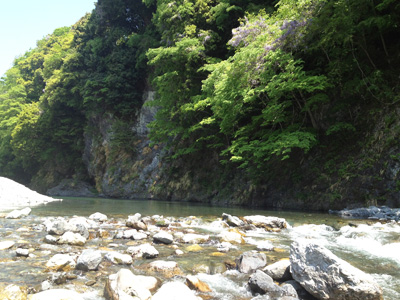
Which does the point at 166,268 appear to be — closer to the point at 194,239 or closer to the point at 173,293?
the point at 173,293

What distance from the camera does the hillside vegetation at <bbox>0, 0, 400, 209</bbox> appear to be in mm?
10594

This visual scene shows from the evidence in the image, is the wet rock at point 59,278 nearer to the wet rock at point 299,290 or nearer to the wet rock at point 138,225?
the wet rock at point 299,290

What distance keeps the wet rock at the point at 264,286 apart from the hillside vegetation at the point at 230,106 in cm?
779

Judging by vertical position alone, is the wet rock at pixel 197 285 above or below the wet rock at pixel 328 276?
below

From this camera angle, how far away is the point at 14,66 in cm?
5303

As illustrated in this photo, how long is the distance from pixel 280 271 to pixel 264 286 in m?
0.49

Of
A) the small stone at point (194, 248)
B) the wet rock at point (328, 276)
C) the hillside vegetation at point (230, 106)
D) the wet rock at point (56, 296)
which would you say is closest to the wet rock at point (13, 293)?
the wet rock at point (56, 296)

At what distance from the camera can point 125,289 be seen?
9.69ft

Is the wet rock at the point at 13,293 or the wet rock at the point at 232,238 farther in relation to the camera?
the wet rock at the point at 232,238

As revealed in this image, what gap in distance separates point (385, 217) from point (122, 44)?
30166 mm

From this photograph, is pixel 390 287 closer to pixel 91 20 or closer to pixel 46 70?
pixel 91 20

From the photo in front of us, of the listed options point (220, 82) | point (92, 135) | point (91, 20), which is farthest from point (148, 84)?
point (220, 82)

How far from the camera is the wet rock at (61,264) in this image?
12.5ft

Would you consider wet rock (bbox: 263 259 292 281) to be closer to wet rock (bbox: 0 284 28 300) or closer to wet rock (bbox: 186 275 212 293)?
wet rock (bbox: 186 275 212 293)
